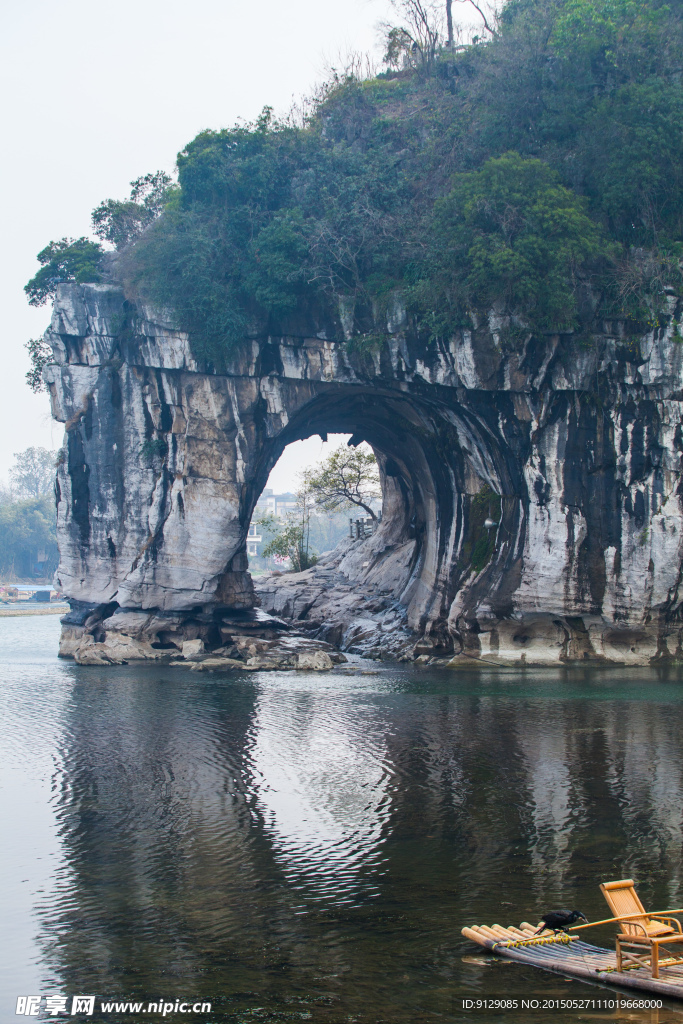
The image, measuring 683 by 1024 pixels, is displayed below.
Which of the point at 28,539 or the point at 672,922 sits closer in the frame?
the point at 672,922

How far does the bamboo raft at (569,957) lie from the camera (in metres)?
6.26

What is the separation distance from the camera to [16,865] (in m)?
9.57

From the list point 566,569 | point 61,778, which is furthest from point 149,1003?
point 566,569

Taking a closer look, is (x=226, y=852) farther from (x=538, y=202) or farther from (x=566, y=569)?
(x=538, y=202)

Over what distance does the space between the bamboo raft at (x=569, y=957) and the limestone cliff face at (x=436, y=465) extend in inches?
701

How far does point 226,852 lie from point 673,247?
20067mm

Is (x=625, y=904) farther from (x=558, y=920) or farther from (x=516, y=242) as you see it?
(x=516, y=242)

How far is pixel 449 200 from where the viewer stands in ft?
77.6

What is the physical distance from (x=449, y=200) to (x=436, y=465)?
9.21 meters

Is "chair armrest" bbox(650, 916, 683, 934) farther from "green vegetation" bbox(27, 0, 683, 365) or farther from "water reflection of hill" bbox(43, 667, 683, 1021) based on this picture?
"green vegetation" bbox(27, 0, 683, 365)

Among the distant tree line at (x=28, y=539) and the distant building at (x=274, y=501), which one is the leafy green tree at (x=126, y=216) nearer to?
the distant tree line at (x=28, y=539)

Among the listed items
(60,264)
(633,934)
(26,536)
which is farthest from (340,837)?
(26,536)

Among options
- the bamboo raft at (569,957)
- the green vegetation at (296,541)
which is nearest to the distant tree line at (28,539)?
the green vegetation at (296,541)

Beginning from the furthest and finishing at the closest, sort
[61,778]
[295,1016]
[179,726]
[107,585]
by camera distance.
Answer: [107,585] → [179,726] → [61,778] → [295,1016]
